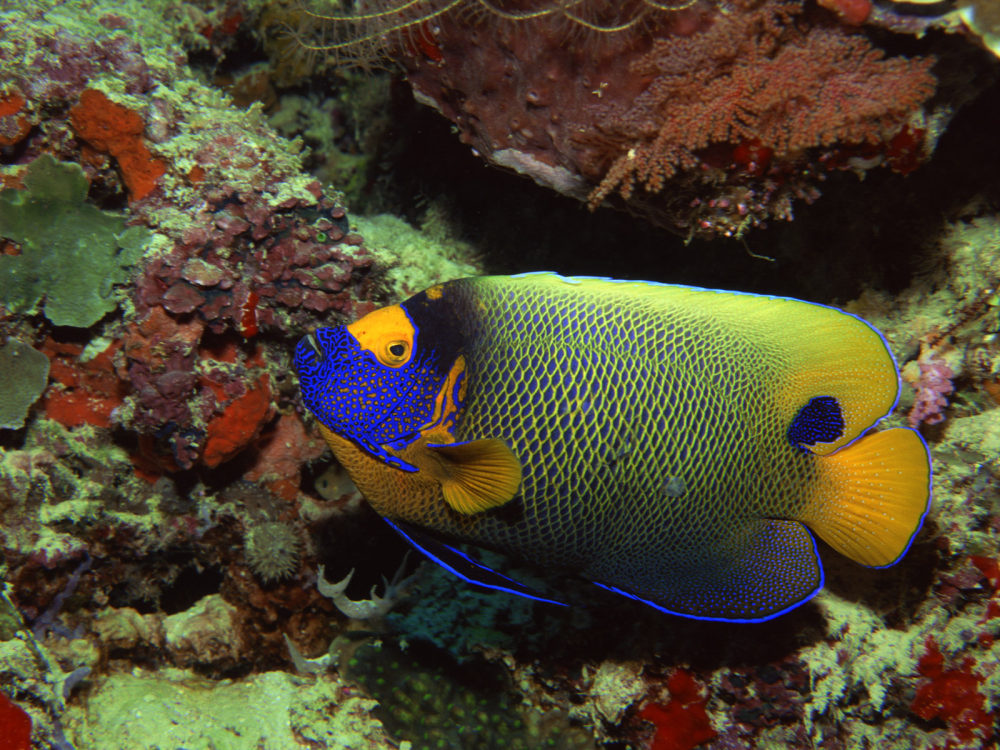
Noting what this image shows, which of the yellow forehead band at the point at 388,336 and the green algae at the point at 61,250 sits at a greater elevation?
the yellow forehead band at the point at 388,336

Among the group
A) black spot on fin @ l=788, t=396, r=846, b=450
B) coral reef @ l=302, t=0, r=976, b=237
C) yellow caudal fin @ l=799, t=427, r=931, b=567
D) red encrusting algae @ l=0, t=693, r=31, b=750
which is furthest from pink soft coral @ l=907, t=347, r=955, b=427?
red encrusting algae @ l=0, t=693, r=31, b=750

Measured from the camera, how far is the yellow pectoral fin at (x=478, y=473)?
1774 millimetres

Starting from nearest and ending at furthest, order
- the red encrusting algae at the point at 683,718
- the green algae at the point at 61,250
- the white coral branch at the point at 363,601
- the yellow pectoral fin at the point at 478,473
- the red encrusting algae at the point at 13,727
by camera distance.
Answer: the yellow pectoral fin at the point at 478,473
the red encrusting algae at the point at 13,727
the red encrusting algae at the point at 683,718
the green algae at the point at 61,250
the white coral branch at the point at 363,601

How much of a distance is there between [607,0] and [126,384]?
9.76 feet

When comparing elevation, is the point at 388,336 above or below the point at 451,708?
above

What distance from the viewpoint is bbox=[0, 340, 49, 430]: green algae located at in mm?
2926

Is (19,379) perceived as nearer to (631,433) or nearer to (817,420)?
(631,433)

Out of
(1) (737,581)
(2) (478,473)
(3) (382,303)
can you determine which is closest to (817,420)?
(1) (737,581)

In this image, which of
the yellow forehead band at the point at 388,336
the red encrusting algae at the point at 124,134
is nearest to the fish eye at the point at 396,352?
the yellow forehead band at the point at 388,336

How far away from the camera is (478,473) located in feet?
6.02

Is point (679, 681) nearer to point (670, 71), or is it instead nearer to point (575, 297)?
point (575, 297)

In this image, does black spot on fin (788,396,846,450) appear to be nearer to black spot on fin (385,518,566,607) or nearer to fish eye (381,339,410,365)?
black spot on fin (385,518,566,607)

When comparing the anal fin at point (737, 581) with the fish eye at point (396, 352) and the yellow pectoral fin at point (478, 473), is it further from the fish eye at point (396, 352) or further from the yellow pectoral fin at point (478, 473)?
the fish eye at point (396, 352)

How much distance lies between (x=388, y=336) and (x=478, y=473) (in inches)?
21.9
